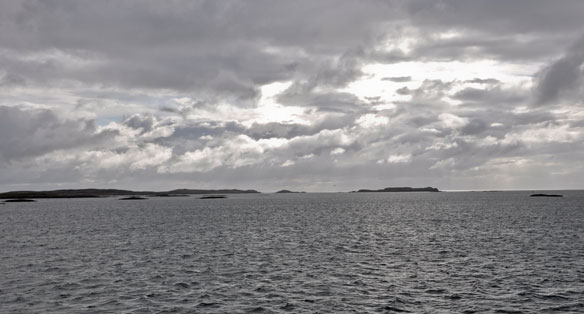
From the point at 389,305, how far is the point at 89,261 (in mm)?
37238

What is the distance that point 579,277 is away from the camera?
138 feet

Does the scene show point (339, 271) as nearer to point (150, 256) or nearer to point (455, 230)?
point (150, 256)

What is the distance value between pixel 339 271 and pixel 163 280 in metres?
17.5

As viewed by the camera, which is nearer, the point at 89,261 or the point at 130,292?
the point at 130,292

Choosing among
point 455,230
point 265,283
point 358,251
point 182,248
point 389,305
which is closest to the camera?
point 389,305

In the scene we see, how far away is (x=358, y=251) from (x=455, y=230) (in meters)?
37.0

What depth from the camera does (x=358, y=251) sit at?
Result: 6047 cm

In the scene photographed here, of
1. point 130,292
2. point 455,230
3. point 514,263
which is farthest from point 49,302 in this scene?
point 455,230

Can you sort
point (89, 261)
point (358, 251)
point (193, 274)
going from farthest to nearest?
point (358, 251) < point (89, 261) < point (193, 274)

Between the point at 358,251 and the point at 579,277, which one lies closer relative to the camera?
the point at 579,277

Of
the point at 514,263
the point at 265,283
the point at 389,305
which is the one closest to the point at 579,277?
the point at 514,263

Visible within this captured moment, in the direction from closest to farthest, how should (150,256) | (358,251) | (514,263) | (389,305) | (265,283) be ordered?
(389,305) → (265,283) → (514,263) → (150,256) → (358,251)

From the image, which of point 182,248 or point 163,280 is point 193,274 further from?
point 182,248

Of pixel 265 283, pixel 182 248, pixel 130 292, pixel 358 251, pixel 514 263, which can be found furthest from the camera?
pixel 182 248
